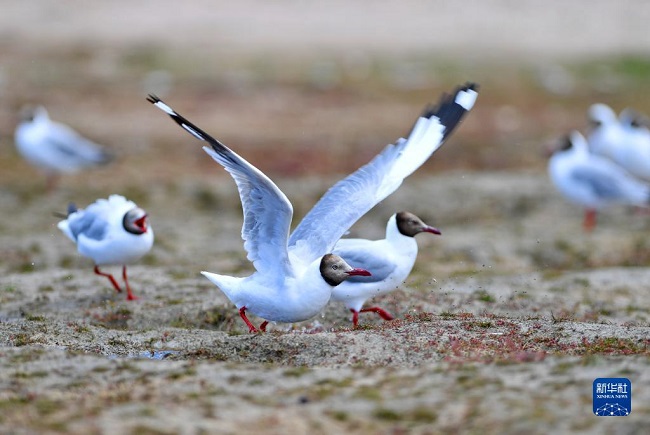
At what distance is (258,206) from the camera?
7.96 m

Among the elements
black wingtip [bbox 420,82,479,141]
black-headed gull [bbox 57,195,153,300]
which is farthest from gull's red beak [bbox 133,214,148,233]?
black wingtip [bbox 420,82,479,141]

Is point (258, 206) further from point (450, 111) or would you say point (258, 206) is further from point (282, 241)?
point (450, 111)

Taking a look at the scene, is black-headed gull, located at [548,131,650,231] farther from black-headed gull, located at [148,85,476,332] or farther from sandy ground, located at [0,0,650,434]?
black-headed gull, located at [148,85,476,332]

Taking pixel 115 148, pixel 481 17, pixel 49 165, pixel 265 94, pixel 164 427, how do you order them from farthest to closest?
pixel 481 17 < pixel 265 94 < pixel 115 148 < pixel 49 165 < pixel 164 427

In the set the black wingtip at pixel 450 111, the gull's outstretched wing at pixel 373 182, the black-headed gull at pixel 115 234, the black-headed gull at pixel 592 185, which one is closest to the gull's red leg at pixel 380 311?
the gull's outstretched wing at pixel 373 182

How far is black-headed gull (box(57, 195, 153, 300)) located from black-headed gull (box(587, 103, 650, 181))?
11.5 meters

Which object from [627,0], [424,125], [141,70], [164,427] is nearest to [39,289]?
[424,125]

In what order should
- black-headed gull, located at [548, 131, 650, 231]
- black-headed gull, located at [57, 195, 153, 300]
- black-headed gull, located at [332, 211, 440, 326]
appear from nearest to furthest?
black-headed gull, located at [332, 211, 440, 326], black-headed gull, located at [57, 195, 153, 300], black-headed gull, located at [548, 131, 650, 231]

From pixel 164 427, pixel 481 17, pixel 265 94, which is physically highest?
pixel 481 17

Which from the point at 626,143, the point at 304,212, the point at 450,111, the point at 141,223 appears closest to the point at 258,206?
the point at 141,223

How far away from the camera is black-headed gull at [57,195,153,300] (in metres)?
10.5

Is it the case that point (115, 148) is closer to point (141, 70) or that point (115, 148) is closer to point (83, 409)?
point (141, 70)

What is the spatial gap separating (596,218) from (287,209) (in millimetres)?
9823

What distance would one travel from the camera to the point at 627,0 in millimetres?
38844
